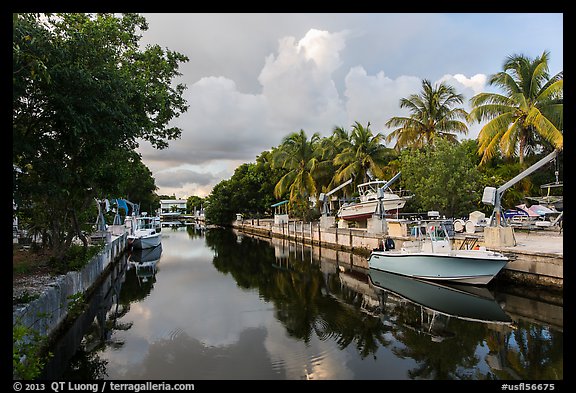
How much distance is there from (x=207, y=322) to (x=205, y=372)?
406cm

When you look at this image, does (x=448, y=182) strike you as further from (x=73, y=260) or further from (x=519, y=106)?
(x=73, y=260)

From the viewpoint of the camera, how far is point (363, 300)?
14.8m

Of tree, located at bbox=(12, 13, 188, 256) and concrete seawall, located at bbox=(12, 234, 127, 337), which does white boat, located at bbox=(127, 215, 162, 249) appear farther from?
tree, located at bbox=(12, 13, 188, 256)

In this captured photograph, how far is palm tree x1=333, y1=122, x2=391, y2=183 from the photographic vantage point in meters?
35.9

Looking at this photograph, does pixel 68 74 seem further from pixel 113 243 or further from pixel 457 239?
pixel 113 243

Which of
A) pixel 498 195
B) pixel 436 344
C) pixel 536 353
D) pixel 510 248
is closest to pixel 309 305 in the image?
pixel 436 344

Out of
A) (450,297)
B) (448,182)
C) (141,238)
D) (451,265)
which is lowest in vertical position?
(450,297)

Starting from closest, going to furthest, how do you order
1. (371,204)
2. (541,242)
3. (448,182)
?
1. (541,242)
2. (448,182)
3. (371,204)

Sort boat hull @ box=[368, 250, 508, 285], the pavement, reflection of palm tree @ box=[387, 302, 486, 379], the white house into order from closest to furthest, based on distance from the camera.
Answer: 1. reflection of palm tree @ box=[387, 302, 486, 379]
2. boat hull @ box=[368, 250, 508, 285]
3. the pavement
4. the white house

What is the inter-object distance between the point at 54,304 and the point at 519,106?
1080 inches

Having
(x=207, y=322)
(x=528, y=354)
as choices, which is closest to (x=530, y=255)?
(x=528, y=354)

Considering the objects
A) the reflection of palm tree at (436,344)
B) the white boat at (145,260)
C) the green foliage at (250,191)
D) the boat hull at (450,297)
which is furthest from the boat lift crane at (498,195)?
the green foliage at (250,191)

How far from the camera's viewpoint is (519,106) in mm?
24344

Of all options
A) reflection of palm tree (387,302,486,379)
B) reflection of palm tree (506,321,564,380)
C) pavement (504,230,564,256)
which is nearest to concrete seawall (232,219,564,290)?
pavement (504,230,564,256)
